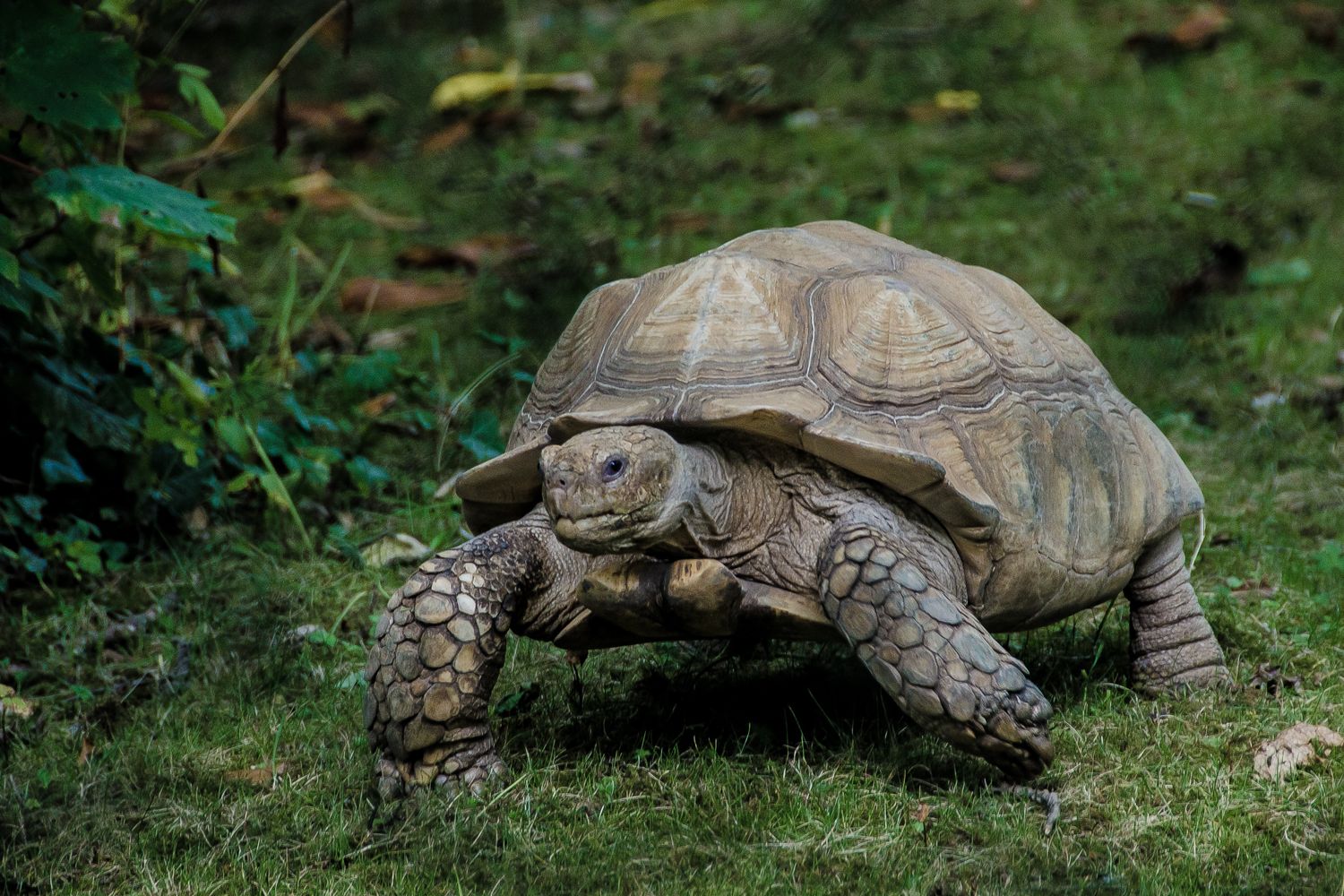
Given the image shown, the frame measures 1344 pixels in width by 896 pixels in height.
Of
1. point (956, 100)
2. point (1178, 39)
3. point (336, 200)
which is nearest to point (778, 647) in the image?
point (336, 200)

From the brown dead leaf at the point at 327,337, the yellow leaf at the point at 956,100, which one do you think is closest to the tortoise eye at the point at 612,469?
the brown dead leaf at the point at 327,337

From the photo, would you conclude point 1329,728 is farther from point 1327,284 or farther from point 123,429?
point 1327,284

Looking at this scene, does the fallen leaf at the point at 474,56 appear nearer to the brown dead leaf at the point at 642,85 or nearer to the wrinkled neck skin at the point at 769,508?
the brown dead leaf at the point at 642,85

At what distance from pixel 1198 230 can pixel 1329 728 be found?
171 inches

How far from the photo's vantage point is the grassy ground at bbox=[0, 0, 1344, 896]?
2.75 metres

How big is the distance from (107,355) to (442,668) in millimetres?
2163

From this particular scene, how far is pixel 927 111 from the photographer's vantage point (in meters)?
8.77

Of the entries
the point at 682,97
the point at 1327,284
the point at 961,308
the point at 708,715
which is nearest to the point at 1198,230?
the point at 1327,284

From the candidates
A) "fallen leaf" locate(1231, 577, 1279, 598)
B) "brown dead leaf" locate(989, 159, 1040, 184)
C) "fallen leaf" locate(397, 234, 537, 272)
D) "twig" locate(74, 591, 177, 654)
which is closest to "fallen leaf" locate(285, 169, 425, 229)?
"fallen leaf" locate(397, 234, 537, 272)

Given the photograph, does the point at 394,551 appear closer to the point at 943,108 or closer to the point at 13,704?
the point at 13,704

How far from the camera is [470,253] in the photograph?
22.6 feet

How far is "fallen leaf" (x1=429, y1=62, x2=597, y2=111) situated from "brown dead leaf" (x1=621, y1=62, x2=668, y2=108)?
265mm

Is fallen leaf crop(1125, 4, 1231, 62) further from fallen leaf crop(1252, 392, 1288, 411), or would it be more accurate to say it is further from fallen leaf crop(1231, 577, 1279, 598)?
fallen leaf crop(1231, 577, 1279, 598)

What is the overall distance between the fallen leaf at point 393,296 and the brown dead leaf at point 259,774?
3.45 m
